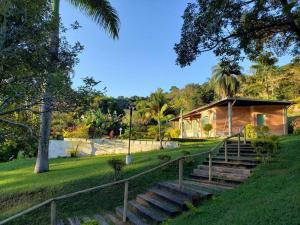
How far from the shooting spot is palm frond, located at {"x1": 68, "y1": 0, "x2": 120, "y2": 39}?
52.7 ft

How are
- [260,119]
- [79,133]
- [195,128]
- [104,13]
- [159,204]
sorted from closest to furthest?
1. [159,204]
2. [104,13]
3. [79,133]
4. [260,119]
5. [195,128]

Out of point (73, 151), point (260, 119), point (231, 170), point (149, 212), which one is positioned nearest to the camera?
point (149, 212)

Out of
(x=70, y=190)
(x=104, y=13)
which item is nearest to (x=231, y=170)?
(x=70, y=190)

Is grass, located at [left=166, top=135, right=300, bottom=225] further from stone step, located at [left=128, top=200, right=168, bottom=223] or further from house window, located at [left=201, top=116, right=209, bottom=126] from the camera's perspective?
house window, located at [left=201, top=116, right=209, bottom=126]

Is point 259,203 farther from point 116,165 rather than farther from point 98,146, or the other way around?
point 98,146

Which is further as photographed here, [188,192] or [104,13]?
[104,13]

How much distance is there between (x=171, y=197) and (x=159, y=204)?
0.41 metres

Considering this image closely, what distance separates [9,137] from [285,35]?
8.99 m

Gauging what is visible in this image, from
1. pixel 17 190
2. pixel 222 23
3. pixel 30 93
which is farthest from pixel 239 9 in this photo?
pixel 17 190

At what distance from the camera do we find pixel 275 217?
626 cm

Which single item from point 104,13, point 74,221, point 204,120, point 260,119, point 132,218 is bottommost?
point 74,221

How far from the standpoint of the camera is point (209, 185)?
10945mm

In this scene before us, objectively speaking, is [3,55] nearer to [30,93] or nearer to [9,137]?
[30,93]

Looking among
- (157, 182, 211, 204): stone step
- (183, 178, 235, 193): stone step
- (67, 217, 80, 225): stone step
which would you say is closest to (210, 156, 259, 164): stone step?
(183, 178, 235, 193): stone step
